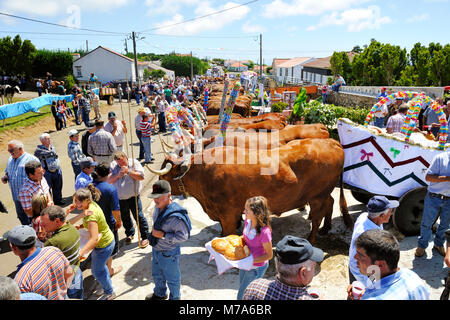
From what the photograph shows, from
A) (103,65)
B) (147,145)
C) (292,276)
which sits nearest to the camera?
(292,276)

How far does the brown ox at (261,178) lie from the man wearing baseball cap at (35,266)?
6.74 feet

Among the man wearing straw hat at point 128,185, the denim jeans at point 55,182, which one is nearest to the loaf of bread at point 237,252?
the man wearing straw hat at point 128,185

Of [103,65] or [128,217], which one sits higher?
[103,65]

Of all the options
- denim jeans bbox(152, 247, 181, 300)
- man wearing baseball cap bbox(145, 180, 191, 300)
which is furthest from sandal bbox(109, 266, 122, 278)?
man wearing baseball cap bbox(145, 180, 191, 300)

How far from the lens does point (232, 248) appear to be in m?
3.37

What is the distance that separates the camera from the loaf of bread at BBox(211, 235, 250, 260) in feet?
10.7

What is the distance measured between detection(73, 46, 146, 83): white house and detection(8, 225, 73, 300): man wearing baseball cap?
40809 millimetres

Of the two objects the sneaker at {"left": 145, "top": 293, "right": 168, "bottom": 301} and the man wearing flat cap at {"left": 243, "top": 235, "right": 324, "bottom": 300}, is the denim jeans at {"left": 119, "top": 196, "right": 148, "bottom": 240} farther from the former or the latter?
the man wearing flat cap at {"left": 243, "top": 235, "right": 324, "bottom": 300}

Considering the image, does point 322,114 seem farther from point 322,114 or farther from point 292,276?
point 292,276

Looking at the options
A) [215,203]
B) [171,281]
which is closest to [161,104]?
[215,203]

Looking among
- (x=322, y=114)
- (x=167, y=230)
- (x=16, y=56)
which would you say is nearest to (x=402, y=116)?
(x=322, y=114)

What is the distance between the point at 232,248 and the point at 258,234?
376 millimetres
